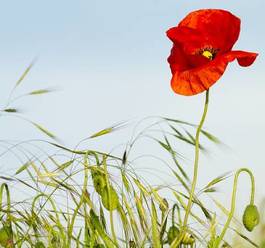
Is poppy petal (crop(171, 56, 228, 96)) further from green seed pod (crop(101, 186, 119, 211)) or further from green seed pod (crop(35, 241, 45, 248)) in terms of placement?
green seed pod (crop(35, 241, 45, 248))

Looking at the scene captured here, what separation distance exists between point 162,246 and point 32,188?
0.29m

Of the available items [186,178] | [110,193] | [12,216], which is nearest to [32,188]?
[12,216]

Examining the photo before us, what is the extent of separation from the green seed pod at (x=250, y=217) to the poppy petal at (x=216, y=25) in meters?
0.29

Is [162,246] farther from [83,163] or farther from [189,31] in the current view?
[189,31]

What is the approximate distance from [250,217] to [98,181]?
28 cm

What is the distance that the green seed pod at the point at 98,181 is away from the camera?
3.45ft

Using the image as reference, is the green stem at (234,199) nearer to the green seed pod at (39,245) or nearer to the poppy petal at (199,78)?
the poppy petal at (199,78)

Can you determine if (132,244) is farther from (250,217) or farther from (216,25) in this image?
(216,25)

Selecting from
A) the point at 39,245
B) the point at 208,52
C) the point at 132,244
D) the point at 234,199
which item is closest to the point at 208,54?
the point at 208,52

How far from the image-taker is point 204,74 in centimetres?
97

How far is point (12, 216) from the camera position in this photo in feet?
3.92

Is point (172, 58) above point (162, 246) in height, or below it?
above

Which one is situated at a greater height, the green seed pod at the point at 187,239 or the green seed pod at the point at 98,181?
the green seed pod at the point at 98,181

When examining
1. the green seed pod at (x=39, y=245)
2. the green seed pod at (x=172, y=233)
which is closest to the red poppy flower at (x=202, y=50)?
the green seed pod at (x=172, y=233)
